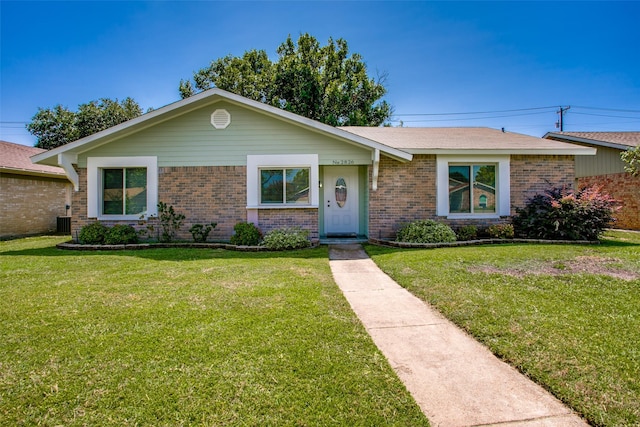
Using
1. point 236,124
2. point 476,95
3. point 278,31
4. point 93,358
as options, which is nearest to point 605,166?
point 476,95

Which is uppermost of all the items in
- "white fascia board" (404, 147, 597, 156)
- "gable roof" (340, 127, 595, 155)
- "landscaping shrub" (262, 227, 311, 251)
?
"gable roof" (340, 127, 595, 155)

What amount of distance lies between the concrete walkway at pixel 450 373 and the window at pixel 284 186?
19.1 ft

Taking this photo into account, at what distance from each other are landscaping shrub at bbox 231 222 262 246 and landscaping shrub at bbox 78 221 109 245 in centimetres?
376

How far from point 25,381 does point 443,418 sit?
3.02 metres

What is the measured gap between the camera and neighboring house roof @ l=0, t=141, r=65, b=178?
12468 millimetres

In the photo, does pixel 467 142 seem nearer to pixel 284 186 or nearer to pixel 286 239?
pixel 284 186

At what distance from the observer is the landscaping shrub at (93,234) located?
9638mm

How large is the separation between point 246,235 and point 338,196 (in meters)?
3.62

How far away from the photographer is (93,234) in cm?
963

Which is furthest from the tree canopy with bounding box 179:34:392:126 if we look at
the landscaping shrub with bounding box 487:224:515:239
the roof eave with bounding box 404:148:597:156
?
the landscaping shrub with bounding box 487:224:515:239

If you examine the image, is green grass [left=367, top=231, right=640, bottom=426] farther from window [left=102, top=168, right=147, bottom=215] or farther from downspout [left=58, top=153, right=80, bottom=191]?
downspout [left=58, top=153, right=80, bottom=191]

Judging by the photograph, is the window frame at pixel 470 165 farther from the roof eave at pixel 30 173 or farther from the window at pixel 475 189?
the roof eave at pixel 30 173

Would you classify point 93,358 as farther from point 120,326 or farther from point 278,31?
point 278,31

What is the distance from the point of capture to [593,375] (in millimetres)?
2590
